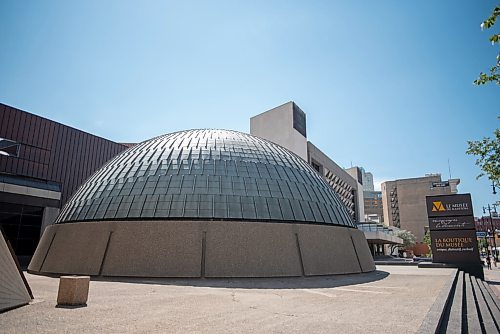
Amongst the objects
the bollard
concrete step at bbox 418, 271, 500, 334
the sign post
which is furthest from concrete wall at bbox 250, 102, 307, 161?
the bollard

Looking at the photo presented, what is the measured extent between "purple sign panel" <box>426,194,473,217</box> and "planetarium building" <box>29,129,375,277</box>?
10.7 metres

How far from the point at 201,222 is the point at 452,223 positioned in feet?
77.9

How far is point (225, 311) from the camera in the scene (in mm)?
8711

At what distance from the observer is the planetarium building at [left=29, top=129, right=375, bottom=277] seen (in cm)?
1720

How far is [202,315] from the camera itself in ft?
26.9

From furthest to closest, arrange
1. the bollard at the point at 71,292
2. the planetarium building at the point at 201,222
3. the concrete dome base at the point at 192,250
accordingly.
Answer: the planetarium building at the point at 201,222
the concrete dome base at the point at 192,250
the bollard at the point at 71,292

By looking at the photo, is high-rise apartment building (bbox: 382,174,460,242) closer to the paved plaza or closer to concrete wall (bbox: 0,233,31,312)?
the paved plaza

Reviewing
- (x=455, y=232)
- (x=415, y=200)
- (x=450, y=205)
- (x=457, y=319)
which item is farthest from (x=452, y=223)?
(x=415, y=200)

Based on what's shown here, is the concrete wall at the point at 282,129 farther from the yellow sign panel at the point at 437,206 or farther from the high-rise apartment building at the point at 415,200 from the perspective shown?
the high-rise apartment building at the point at 415,200

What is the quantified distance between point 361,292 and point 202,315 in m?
7.15

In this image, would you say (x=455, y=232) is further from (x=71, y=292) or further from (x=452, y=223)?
(x=71, y=292)

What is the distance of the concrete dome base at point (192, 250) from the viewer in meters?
16.8

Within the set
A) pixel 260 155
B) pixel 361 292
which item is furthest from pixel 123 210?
pixel 361 292

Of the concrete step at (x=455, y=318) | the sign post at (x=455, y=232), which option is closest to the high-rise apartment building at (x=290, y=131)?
the sign post at (x=455, y=232)
